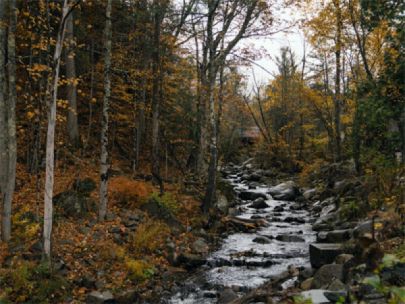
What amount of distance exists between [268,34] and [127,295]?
1279cm

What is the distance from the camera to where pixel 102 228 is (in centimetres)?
1191

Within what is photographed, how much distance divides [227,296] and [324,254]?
9.44ft

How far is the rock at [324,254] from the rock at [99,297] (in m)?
5.30

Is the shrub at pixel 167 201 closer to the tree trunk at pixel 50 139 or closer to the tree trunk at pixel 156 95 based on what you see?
the tree trunk at pixel 156 95

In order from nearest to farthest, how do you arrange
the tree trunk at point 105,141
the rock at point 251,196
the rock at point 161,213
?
the tree trunk at point 105,141, the rock at point 161,213, the rock at point 251,196

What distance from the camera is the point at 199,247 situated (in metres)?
13.1

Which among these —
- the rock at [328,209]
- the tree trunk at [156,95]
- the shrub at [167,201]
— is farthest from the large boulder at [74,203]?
the rock at [328,209]

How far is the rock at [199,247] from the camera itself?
12.9 metres

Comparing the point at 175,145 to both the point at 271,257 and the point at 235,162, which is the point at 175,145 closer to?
the point at 271,257

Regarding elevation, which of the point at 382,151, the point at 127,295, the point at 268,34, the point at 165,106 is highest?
the point at 268,34

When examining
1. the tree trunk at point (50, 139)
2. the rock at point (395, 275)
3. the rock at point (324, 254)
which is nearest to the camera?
the rock at point (395, 275)

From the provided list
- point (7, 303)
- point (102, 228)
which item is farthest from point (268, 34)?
point (7, 303)

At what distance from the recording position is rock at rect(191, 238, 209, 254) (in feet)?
42.3

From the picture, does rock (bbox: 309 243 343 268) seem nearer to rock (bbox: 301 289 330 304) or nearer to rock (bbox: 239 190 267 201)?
rock (bbox: 301 289 330 304)
